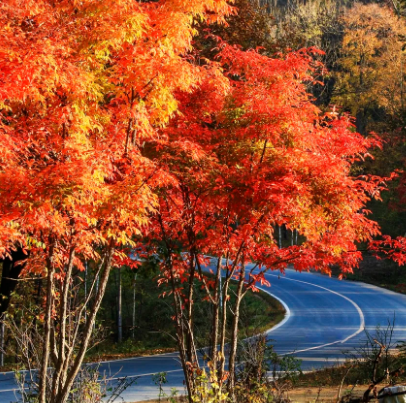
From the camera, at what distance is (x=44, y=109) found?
720 centimetres

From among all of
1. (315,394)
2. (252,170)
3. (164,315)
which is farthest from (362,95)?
(252,170)

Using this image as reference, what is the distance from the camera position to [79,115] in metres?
6.91

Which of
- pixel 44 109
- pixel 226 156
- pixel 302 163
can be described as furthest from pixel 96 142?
pixel 302 163

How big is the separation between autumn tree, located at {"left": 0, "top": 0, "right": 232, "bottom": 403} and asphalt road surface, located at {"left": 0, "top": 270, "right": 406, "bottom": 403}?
4.39 m

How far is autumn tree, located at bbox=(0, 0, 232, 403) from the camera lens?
6.41 meters

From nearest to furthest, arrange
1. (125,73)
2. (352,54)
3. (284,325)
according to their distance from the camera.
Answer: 1. (125,73)
2. (284,325)
3. (352,54)

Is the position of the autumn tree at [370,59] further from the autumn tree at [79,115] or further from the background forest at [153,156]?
the autumn tree at [79,115]

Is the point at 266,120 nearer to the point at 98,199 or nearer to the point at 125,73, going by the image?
the point at 125,73

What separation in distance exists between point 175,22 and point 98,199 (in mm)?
2298

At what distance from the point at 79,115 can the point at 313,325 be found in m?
20.2

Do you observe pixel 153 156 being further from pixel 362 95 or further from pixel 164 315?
pixel 362 95

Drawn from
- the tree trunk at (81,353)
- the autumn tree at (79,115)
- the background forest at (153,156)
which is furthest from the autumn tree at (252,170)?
the tree trunk at (81,353)

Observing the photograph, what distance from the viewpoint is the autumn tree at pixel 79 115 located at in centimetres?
641

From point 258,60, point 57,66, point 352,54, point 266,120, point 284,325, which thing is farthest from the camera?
point 352,54
